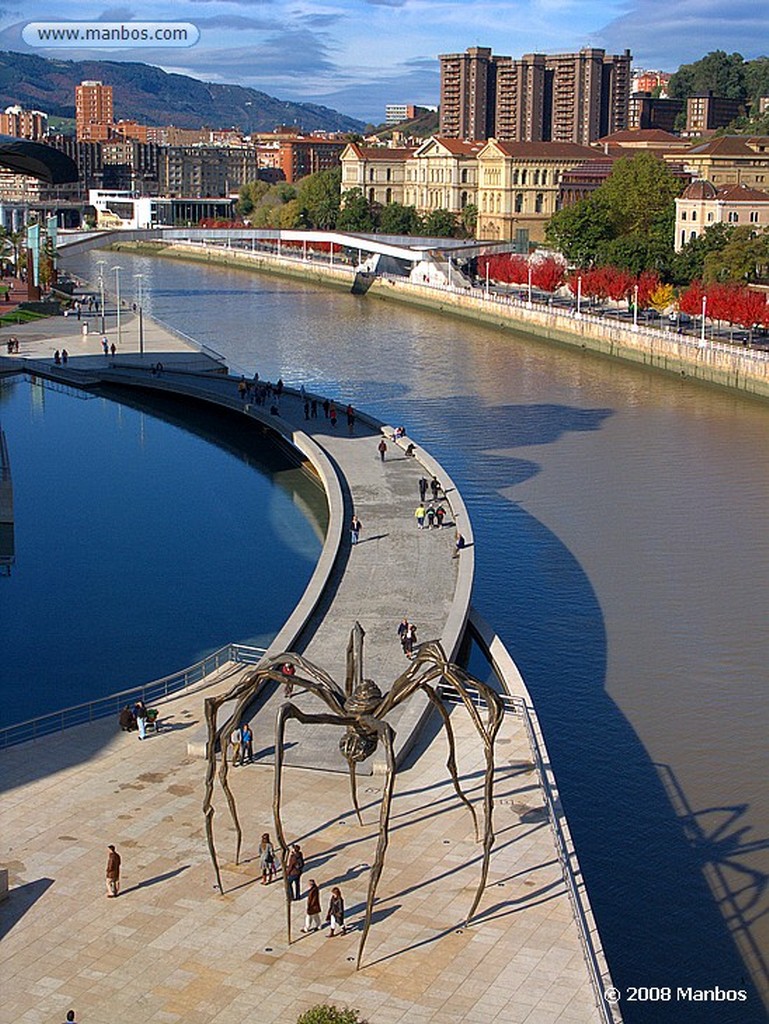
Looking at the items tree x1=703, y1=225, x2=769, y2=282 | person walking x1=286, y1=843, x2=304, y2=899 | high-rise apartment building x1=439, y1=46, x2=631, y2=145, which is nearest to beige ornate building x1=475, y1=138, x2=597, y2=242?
tree x1=703, y1=225, x2=769, y2=282

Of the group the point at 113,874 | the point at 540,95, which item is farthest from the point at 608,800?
the point at 540,95

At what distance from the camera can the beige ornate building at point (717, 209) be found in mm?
Answer: 71188

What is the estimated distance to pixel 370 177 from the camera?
4264 inches

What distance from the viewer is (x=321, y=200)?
4188 inches

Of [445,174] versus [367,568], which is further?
[445,174]

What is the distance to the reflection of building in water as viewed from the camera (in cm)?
2682

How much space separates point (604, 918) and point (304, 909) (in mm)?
3414

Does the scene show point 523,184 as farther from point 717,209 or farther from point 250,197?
point 250,197

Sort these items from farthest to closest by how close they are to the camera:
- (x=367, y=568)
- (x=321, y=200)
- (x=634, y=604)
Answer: (x=321, y=200) < (x=634, y=604) < (x=367, y=568)

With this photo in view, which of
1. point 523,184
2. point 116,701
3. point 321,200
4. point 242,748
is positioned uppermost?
point 523,184

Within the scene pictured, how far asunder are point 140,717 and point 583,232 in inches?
2259

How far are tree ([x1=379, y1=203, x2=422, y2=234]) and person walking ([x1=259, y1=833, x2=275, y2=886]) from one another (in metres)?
84.2

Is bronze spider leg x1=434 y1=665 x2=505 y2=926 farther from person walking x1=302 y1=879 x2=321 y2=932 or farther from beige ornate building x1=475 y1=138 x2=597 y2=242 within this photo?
beige ornate building x1=475 y1=138 x2=597 y2=242

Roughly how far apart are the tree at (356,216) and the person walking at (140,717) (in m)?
84.4
